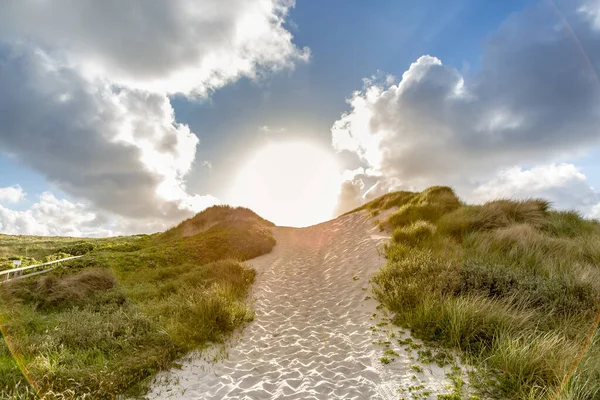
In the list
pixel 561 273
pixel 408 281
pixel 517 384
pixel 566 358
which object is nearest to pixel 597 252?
pixel 561 273

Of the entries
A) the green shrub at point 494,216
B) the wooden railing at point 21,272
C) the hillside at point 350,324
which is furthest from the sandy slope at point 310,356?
the wooden railing at point 21,272

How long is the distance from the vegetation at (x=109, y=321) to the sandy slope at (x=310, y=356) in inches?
28.7

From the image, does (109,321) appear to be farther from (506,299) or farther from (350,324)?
(506,299)

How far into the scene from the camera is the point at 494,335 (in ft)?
21.2

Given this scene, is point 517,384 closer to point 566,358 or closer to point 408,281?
point 566,358

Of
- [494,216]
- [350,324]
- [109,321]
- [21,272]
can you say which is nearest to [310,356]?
[350,324]

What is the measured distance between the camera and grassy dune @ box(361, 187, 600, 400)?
17.1 feet

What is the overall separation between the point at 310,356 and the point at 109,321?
588 cm

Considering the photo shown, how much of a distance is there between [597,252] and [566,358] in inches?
333

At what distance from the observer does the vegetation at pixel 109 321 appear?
19.3 feet

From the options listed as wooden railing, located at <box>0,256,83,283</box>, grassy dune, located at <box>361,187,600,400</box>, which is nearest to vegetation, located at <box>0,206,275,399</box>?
wooden railing, located at <box>0,256,83,283</box>

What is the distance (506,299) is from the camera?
25.6 feet

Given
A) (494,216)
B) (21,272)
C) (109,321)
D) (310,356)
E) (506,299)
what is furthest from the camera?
(494,216)

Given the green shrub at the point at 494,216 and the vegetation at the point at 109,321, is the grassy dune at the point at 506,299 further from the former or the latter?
the vegetation at the point at 109,321
